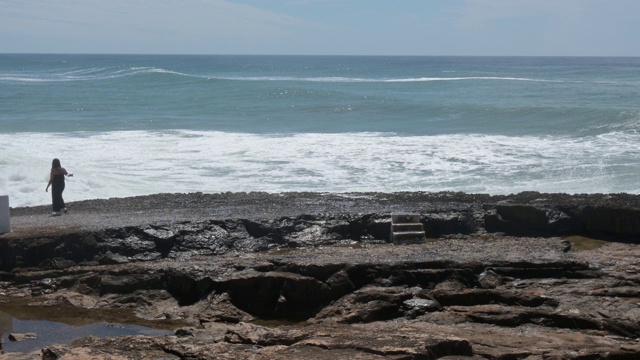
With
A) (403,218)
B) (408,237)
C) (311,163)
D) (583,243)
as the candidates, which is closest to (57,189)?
(403,218)

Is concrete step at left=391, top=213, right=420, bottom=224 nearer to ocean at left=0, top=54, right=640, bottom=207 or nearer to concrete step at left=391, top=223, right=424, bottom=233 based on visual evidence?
concrete step at left=391, top=223, right=424, bottom=233

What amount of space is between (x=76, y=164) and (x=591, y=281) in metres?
16.2

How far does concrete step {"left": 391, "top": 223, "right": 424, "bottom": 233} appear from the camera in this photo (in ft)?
44.7

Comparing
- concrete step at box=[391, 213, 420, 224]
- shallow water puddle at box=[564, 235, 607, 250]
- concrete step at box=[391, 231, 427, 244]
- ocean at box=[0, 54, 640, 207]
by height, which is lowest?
ocean at box=[0, 54, 640, 207]

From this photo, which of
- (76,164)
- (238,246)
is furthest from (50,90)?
(238,246)

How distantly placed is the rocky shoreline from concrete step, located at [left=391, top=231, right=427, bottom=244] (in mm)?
156

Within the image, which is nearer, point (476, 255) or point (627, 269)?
point (627, 269)

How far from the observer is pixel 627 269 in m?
Result: 11.1

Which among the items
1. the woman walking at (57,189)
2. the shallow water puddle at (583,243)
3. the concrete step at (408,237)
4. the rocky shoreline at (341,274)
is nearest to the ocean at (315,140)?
the woman walking at (57,189)

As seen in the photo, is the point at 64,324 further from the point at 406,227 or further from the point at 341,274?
the point at 406,227

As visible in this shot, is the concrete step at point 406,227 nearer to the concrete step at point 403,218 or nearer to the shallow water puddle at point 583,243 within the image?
the concrete step at point 403,218

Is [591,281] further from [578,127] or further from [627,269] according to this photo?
[578,127]

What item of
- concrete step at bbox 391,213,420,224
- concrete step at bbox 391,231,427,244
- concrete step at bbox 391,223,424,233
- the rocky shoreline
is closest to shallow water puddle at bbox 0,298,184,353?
the rocky shoreline

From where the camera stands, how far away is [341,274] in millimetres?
11211
